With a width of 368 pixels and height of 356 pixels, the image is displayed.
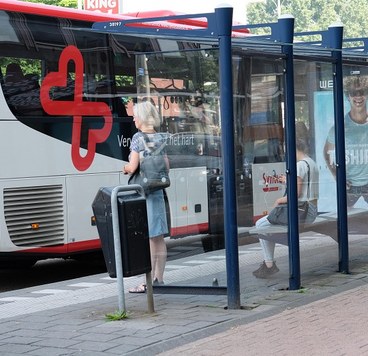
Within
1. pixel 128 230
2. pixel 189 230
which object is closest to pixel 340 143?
pixel 189 230

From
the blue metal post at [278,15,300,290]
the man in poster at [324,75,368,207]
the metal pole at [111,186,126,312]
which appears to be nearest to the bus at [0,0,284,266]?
the blue metal post at [278,15,300,290]

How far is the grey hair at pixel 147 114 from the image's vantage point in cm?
921

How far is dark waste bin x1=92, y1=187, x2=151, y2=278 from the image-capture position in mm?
7793

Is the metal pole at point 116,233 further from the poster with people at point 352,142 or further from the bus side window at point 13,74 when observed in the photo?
the bus side window at point 13,74

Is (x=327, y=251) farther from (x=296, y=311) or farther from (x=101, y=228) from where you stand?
(x=101, y=228)

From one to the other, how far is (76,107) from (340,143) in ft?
12.8

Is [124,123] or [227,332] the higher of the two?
[124,123]

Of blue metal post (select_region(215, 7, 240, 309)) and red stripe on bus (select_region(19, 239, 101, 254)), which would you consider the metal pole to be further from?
red stripe on bus (select_region(19, 239, 101, 254))

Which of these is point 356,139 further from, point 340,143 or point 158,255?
point 158,255

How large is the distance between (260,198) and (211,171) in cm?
66

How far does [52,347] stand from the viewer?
6.91 metres

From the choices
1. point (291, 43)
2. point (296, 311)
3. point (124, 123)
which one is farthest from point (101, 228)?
point (124, 123)

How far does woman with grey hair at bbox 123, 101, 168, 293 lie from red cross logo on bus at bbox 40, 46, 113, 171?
2906mm

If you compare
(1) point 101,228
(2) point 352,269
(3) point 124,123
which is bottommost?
(2) point 352,269
